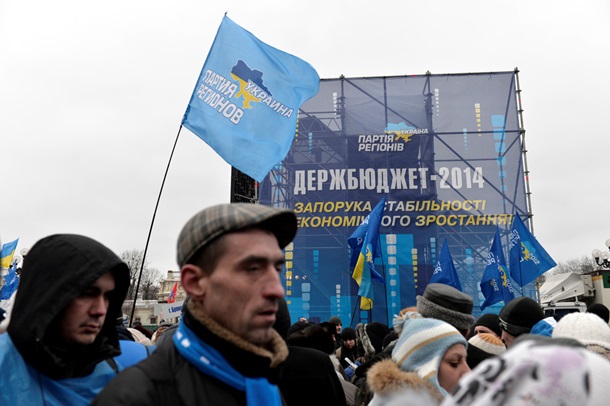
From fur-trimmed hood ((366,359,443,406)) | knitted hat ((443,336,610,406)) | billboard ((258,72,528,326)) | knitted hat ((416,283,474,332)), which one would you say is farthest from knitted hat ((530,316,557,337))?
billboard ((258,72,528,326))

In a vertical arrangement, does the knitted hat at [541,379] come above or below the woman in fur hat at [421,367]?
above

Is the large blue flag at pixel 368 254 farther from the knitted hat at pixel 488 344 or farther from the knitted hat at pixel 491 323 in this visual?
the knitted hat at pixel 488 344

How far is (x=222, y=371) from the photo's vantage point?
139cm

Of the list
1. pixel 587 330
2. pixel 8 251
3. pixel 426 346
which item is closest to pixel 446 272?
pixel 587 330

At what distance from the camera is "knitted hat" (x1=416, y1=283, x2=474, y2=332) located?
3.07 meters

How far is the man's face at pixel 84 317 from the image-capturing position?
203cm

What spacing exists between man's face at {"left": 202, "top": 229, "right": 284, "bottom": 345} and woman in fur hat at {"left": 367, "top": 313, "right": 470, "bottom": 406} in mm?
844

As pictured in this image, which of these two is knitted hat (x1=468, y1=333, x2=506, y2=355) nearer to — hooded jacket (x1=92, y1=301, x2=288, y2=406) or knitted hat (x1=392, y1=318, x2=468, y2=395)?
knitted hat (x1=392, y1=318, x2=468, y2=395)

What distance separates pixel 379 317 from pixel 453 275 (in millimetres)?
5327

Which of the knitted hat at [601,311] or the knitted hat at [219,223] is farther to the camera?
the knitted hat at [601,311]

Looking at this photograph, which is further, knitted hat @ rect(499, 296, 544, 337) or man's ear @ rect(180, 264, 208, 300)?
knitted hat @ rect(499, 296, 544, 337)

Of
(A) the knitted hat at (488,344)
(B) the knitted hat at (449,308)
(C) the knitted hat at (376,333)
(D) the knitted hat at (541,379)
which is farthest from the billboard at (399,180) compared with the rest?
(D) the knitted hat at (541,379)

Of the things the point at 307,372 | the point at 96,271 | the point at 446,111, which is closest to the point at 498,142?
the point at 446,111

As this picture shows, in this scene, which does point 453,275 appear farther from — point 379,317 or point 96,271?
point 96,271
